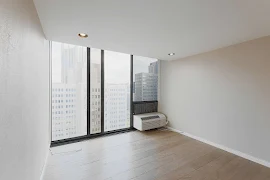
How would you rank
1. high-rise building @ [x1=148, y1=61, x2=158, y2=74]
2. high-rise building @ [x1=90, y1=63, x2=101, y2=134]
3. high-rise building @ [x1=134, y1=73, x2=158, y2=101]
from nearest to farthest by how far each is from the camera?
1. high-rise building @ [x1=90, y1=63, x2=101, y2=134]
2. high-rise building @ [x1=134, y1=73, x2=158, y2=101]
3. high-rise building @ [x1=148, y1=61, x2=158, y2=74]

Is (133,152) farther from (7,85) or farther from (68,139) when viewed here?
(7,85)

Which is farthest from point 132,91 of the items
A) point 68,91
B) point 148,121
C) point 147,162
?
point 147,162

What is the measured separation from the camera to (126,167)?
6.95 ft

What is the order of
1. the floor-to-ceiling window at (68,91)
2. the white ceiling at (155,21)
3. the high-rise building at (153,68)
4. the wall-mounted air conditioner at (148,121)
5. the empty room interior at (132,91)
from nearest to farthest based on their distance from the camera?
the empty room interior at (132,91), the white ceiling at (155,21), the floor-to-ceiling window at (68,91), the wall-mounted air conditioner at (148,121), the high-rise building at (153,68)

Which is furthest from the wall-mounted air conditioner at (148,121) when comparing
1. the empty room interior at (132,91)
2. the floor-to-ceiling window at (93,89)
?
the floor-to-ceiling window at (93,89)

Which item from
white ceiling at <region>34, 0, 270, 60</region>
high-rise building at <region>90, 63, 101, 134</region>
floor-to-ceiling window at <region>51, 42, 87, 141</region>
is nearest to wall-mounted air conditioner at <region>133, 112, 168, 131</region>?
high-rise building at <region>90, 63, 101, 134</region>

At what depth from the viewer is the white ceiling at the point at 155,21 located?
141 centimetres

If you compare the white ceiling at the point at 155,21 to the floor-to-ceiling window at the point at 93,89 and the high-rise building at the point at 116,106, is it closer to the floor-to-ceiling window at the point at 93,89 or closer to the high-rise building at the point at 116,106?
the floor-to-ceiling window at the point at 93,89

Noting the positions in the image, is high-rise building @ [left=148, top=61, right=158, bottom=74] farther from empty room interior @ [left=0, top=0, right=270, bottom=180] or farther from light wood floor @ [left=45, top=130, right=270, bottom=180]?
light wood floor @ [left=45, top=130, right=270, bottom=180]

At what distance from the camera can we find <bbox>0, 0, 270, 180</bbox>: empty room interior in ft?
3.87

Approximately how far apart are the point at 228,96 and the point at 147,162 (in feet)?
6.50

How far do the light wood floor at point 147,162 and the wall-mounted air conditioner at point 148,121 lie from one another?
572 mm

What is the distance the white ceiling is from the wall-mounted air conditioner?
1.97 metres

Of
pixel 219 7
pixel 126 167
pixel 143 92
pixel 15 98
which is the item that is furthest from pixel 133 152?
pixel 219 7
